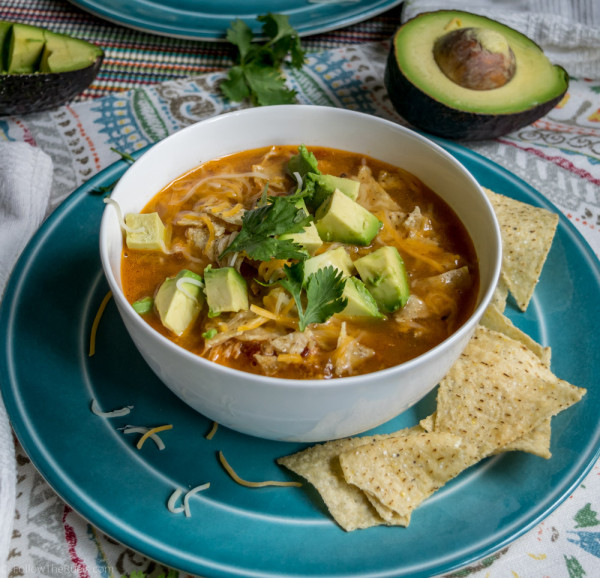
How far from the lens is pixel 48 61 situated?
4.16m

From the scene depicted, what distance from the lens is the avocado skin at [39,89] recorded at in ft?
12.5

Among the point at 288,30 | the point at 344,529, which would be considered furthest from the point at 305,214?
the point at 288,30

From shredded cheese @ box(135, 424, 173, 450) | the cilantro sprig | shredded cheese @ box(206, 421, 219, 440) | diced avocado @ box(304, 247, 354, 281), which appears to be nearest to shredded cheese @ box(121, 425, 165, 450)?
shredded cheese @ box(135, 424, 173, 450)

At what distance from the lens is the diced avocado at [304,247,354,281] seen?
95.6 inches

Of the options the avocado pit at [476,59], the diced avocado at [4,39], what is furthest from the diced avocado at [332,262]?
the diced avocado at [4,39]

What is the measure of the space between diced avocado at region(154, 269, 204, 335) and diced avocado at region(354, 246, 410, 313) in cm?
58

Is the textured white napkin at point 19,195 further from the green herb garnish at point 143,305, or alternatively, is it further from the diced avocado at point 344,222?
the diced avocado at point 344,222

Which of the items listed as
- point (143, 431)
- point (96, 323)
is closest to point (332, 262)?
point (143, 431)

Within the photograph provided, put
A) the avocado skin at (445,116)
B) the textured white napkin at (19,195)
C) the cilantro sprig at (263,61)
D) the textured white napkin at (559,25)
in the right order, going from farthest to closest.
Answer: the textured white napkin at (559,25), the cilantro sprig at (263,61), the avocado skin at (445,116), the textured white napkin at (19,195)

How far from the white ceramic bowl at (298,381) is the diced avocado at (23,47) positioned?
1.87 meters

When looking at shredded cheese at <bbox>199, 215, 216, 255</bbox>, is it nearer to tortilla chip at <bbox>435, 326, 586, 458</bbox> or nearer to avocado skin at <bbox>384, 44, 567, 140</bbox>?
tortilla chip at <bbox>435, 326, 586, 458</bbox>

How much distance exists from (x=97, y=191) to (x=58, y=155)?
900mm

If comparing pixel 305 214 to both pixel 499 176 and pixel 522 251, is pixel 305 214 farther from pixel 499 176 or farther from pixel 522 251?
pixel 499 176

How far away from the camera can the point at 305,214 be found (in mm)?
2580
